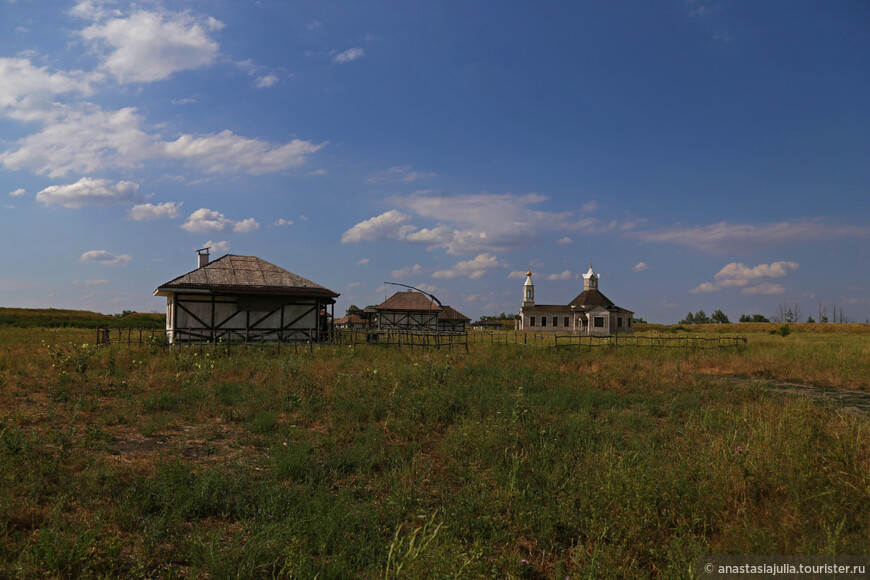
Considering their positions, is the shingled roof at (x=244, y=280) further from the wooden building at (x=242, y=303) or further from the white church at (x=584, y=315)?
the white church at (x=584, y=315)

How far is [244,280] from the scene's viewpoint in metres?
24.2

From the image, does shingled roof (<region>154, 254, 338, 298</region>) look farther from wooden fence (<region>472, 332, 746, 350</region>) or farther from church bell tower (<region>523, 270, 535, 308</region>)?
church bell tower (<region>523, 270, 535, 308</region>)

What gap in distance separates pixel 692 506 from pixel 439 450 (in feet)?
11.8

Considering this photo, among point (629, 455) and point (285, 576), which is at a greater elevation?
point (629, 455)

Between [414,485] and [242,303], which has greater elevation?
[242,303]

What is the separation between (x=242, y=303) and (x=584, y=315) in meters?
44.5

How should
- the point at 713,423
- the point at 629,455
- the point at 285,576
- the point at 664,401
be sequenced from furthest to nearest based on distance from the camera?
1. the point at 664,401
2. the point at 713,423
3. the point at 629,455
4. the point at 285,576

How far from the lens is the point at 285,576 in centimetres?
425

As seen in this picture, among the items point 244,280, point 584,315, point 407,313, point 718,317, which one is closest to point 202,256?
point 244,280

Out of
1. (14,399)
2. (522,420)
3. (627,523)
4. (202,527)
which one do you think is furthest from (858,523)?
(14,399)

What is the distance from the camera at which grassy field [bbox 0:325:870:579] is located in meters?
4.31

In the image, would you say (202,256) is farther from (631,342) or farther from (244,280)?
(631,342)

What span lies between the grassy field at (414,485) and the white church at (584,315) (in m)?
47.6

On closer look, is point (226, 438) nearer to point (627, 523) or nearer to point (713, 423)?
point (627, 523)
